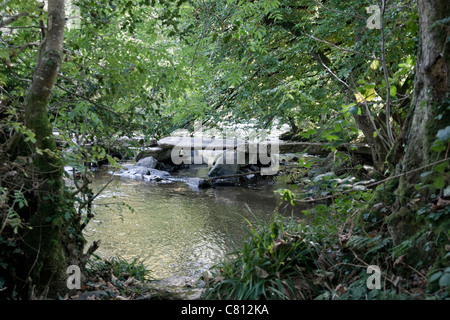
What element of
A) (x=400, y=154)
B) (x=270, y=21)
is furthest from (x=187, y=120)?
(x=400, y=154)

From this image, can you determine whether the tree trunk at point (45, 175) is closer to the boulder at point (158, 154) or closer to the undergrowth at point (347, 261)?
the undergrowth at point (347, 261)

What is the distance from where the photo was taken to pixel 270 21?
7.38m

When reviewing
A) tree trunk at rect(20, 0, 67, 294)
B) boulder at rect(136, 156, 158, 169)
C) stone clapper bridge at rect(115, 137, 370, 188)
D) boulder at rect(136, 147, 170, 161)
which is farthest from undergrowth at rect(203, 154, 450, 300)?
boulder at rect(136, 147, 170, 161)

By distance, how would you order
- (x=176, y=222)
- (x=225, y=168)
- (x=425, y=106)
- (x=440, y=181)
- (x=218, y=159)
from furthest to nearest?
(x=218, y=159) < (x=225, y=168) < (x=176, y=222) < (x=425, y=106) < (x=440, y=181)

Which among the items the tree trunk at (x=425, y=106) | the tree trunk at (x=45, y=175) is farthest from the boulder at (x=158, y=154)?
the tree trunk at (x=425, y=106)

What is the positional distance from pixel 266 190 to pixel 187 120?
543 centimetres

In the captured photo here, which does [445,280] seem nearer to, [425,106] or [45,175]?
[425,106]

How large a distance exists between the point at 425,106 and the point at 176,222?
626 cm

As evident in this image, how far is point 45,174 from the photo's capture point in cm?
312

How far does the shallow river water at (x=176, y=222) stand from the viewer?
5.77 meters

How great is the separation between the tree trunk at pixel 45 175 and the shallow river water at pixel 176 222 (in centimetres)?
48

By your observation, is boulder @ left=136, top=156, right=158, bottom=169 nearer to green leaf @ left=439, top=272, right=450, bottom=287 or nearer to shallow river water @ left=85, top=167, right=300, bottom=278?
shallow river water @ left=85, top=167, right=300, bottom=278

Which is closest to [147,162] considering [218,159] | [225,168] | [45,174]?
[218,159]
